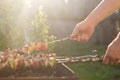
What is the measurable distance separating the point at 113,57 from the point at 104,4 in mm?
408

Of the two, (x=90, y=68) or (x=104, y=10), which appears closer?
(x=104, y=10)

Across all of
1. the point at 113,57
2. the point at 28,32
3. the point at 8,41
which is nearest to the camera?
the point at 113,57

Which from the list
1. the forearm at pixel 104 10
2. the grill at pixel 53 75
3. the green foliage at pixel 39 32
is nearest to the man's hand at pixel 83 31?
the forearm at pixel 104 10

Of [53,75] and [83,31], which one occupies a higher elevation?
[83,31]

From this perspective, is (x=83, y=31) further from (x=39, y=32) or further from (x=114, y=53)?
(x=39, y=32)

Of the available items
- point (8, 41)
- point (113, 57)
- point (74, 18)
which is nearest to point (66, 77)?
point (113, 57)

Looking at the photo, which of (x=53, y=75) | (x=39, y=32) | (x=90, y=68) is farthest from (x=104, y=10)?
(x=90, y=68)

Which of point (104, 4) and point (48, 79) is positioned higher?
point (104, 4)

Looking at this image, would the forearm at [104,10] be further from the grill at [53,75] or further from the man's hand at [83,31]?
the grill at [53,75]

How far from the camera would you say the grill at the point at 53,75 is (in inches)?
171

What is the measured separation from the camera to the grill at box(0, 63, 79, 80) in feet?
14.3

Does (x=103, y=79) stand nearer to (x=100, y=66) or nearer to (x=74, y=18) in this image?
(x=100, y=66)

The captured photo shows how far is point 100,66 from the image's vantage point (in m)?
10.9

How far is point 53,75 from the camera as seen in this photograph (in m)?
4.67
